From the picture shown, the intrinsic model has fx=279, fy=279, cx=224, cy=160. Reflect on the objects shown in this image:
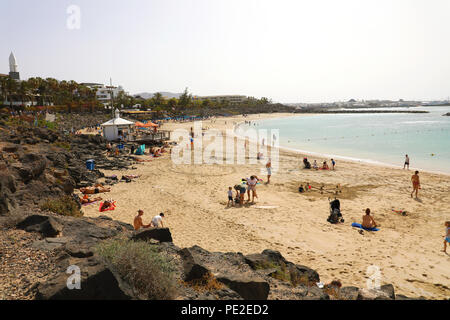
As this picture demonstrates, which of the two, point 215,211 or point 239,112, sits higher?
point 239,112

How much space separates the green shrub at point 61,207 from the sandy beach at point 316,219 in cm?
171

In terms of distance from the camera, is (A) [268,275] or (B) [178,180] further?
(B) [178,180]

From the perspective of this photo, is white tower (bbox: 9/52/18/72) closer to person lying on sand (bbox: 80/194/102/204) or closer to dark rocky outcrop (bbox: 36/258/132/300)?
person lying on sand (bbox: 80/194/102/204)

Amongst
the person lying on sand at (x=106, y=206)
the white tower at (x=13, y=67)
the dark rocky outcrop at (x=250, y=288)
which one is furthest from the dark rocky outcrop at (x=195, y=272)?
the white tower at (x=13, y=67)

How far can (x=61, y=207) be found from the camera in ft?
24.7

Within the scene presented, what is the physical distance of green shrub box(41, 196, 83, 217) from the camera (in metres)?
7.38

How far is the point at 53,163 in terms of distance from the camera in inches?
475

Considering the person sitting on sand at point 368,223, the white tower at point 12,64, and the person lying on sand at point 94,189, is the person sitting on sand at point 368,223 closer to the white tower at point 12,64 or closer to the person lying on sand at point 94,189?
the person lying on sand at point 94,189

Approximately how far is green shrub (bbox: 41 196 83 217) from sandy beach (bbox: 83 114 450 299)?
67.4 inches

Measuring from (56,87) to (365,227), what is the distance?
71439 mm

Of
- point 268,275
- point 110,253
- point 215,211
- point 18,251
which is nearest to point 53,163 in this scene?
point 215,211

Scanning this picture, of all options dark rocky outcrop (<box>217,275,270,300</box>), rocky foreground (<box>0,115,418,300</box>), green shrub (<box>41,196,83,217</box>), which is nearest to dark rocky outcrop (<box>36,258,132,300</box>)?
rocky foreground (<box>0,115,418,300</box>)

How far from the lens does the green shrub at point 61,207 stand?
291 inches

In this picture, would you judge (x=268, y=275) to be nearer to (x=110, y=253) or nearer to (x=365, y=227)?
(x=110, y=253)
